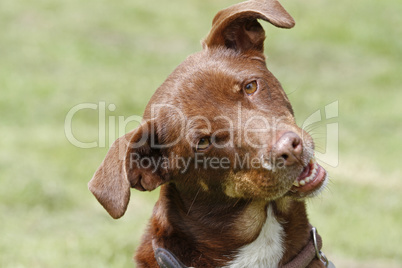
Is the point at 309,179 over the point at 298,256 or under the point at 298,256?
over

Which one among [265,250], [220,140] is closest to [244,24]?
Result: [220,140]

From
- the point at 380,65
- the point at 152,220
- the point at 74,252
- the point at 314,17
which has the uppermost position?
the point at 314,17

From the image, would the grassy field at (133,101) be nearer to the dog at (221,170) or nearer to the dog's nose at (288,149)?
the dog at (221,170)

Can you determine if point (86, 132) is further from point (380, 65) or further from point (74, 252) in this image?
point (380, 65)

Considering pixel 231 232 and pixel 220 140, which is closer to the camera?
pixel 220 140

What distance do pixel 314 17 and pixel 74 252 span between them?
43.9ft

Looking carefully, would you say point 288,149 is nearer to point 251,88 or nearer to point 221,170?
point 221,170

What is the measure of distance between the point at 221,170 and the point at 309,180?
553 mm

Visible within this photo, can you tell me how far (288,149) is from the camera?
13.8ft

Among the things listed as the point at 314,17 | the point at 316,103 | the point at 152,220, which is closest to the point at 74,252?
the point at 152,220

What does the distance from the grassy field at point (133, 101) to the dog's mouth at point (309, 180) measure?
1.74 ft

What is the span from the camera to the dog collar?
4.39 meters

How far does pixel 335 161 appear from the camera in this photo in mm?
11008

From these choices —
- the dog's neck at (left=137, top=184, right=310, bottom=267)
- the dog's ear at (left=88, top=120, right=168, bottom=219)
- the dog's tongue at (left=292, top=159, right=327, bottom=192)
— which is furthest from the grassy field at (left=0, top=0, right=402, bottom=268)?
the dog's ear at (left=88, top=120, right=168, bottom=219)
